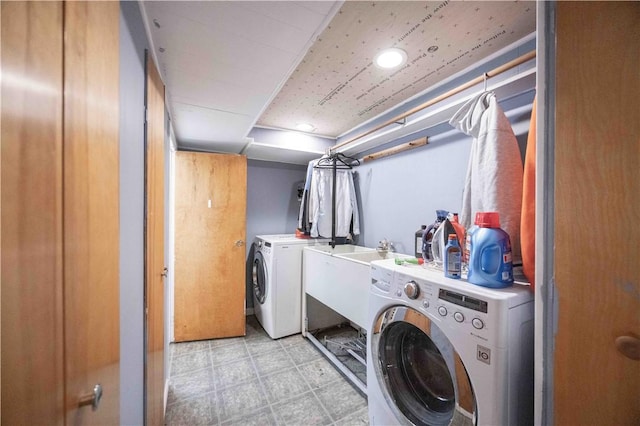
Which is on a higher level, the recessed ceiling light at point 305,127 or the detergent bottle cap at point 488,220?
the recessed ceiling light at point 305,127

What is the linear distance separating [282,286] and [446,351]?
186 centimetres

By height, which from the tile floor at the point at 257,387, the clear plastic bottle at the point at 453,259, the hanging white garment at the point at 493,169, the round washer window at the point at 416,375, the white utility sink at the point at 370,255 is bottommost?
the tile floor at the point at 257,387

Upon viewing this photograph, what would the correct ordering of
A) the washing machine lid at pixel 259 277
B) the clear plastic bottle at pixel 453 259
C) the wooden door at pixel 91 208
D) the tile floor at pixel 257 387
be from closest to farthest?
the wooden door at pixel 91 208
the clear plastic bottle at pixel 453 259
the tile floor at pixel 257 387
the washing machine lid at pixel 259 277

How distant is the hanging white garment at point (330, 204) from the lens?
257 cm

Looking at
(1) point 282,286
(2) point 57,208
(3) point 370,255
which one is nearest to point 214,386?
(1) point 282,286

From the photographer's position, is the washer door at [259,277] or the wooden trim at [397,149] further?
the washer door at [259,277]

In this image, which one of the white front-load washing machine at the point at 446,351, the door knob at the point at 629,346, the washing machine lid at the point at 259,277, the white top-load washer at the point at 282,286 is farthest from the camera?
the washing machine lid at the point at 259,277

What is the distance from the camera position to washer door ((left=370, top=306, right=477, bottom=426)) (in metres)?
0.95

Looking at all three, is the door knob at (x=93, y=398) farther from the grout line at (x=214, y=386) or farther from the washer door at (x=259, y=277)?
the washer door at (x=259, y=277)

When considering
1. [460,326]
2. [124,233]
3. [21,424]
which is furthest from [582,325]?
[124,233]

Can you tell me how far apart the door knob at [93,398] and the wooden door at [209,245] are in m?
2.09

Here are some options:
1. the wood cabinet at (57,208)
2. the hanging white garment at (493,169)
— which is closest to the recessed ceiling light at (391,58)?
the hanging white garment at (493,169)

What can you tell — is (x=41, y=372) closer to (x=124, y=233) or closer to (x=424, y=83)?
(x=124, y=233)

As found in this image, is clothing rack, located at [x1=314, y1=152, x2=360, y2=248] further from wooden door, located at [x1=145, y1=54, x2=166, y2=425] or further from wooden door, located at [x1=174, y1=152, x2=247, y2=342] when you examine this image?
wooden door, located at [x1=145, y1=54, x2=166, y2=425]
